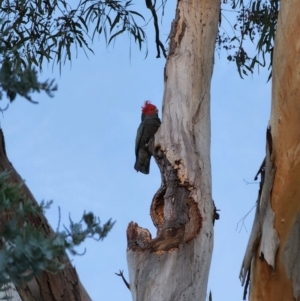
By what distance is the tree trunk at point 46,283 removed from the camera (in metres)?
1.49

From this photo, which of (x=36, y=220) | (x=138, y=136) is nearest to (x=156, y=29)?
(x=138, y=136)

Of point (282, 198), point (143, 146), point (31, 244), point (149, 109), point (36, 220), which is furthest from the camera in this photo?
point (149, 109)

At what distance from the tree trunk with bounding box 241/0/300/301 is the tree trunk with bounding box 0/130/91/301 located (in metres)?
0.73

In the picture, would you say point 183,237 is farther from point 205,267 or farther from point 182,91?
point 182,91

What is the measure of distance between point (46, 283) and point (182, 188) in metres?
0.56

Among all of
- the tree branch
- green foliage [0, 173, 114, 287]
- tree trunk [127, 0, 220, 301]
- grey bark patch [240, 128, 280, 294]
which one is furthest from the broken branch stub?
the tree branch

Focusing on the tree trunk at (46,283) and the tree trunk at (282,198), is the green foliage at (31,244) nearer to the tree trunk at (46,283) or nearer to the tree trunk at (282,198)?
the tree trunk at (46,283)

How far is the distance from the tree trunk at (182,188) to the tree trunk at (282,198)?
22cm

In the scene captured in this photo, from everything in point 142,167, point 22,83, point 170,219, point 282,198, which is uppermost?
point 142,167

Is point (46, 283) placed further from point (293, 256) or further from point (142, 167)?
point (142, 167)

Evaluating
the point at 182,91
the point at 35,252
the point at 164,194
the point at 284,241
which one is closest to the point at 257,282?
the point at 284,241

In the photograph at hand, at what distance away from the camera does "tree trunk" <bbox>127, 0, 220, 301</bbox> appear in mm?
1794

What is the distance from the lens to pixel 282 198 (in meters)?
2.10

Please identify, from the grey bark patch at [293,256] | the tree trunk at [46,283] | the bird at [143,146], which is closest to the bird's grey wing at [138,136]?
the bird at [143,146]
